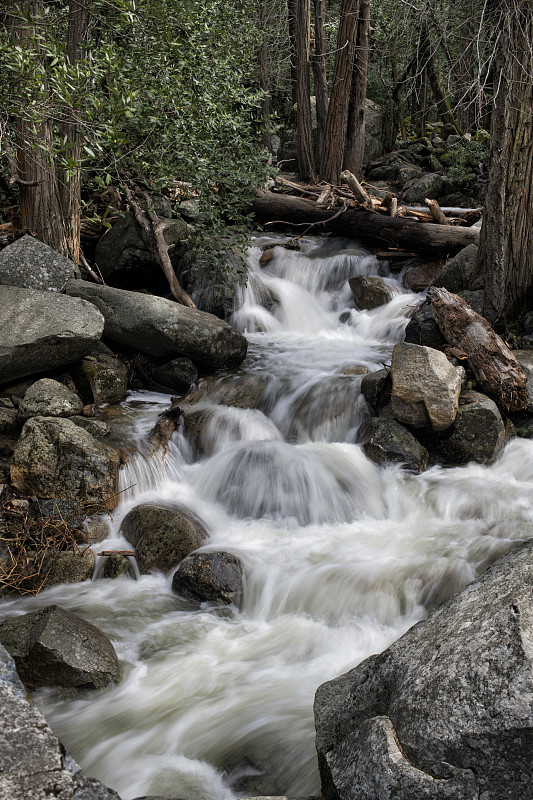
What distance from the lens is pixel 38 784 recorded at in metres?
2.06

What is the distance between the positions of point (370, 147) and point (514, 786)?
2036 cm

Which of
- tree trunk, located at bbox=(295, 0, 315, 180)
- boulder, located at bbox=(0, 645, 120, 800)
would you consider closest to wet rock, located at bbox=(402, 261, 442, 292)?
tree trunk, located at bbox=(295, 0, 315, 180)

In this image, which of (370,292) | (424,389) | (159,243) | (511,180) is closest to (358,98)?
(370,292)

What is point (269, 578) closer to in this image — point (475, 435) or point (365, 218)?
point (475, 435)

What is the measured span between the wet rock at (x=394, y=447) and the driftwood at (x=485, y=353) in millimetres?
1149

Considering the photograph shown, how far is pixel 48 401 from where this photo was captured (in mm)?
6395

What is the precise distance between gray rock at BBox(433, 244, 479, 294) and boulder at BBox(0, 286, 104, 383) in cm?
523

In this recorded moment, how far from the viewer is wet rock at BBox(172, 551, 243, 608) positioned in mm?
4938

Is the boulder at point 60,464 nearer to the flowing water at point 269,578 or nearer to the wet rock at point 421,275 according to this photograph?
the flowing water at point 269,578

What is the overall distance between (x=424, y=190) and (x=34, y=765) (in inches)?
597

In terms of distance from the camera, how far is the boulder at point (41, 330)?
6484mm

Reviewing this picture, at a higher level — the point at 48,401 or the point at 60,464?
the point at 48,401

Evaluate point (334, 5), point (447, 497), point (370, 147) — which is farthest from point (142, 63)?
point (334, 5)

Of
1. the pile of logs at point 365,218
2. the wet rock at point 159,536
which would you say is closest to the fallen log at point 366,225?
the pile of logs at point 365,218
